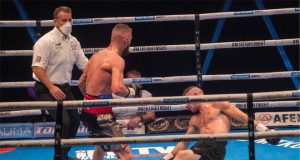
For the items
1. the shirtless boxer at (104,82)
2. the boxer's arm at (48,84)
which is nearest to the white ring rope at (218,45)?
the shirtless boxer at (104,82)

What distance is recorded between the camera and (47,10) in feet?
28.4

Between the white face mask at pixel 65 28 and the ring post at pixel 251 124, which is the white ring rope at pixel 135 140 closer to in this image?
the ring post at pixel 251 124

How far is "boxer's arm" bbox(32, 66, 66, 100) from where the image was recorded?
4465 millimetres

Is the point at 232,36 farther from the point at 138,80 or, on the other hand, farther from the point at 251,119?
the point at 251,119

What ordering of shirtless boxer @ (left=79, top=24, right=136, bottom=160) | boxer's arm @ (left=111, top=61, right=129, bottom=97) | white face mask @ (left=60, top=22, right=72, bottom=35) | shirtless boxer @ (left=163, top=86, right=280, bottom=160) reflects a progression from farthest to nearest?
shirtless boxer @ (left=163, top=86, right=280, bottom=160) < white face mask @ (left=60, top=22, right=72, bottom=35) < shirtless boxer @ (left=79, top=24, right=136, bottom=160) < boxer's arm @ (left=111, top=61, right=129, bottom=97)

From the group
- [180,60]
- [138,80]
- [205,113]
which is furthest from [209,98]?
[180,60]

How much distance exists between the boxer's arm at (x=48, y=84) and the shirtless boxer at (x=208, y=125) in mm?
1355

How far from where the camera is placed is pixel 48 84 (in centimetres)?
448

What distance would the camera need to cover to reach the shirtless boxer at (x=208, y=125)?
4.96 meters

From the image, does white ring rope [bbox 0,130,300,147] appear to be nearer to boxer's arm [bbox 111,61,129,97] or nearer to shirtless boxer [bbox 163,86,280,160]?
boxer's arm [bbox 111,61,129,97]

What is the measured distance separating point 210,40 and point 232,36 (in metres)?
0.40

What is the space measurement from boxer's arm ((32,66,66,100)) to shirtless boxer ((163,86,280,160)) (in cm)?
135

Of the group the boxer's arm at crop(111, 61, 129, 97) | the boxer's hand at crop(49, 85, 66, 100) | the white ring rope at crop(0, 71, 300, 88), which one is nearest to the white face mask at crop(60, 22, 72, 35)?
the boxer's hand at crop(49, 85, 66, 100)

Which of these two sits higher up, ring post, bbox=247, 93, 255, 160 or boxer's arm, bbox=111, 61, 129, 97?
boxer's arm, bbox=111, 61, 129, 97
